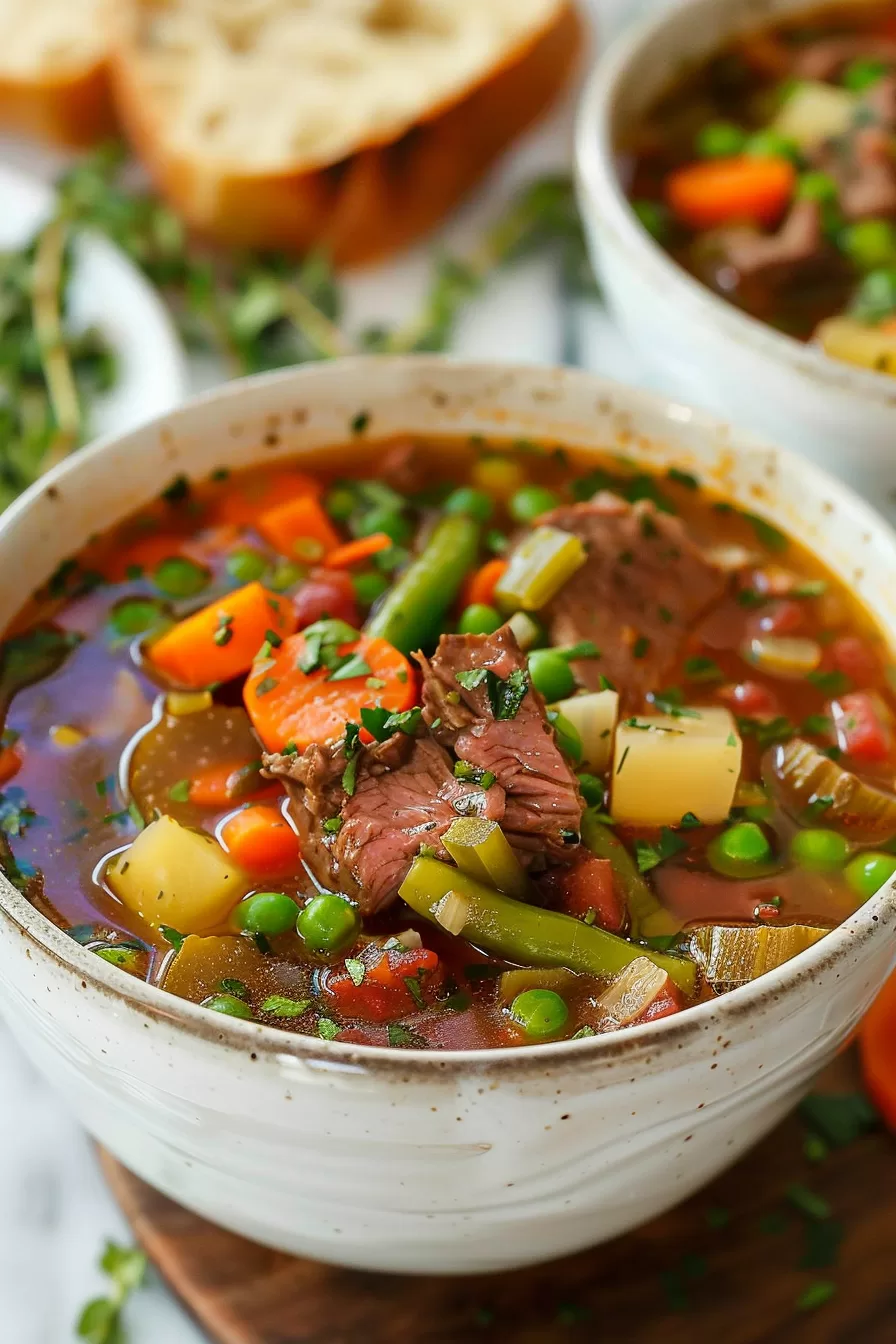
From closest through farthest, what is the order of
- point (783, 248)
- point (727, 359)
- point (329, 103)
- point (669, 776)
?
point (669, 776) → point (727, 359) → point (783, 248) → point (329, 103)

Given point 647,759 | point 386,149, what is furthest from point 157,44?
point 647,759

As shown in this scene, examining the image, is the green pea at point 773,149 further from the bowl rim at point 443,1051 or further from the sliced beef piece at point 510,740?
the bowl rim at point 443,1051

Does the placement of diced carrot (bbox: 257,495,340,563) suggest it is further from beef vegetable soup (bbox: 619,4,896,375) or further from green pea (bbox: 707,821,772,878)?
beef vegetable soup (bbox: 619,4,896,375)

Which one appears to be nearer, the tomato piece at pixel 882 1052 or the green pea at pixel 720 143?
the tomato piece at pixel 882 1052

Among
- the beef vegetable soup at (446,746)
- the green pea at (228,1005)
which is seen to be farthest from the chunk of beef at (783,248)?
the green pea at (228,1005)

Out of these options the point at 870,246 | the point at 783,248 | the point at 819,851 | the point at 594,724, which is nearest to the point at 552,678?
the point at 594,724

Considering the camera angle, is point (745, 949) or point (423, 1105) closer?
point (423, 1105)

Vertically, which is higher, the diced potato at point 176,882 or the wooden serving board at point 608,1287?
the diced potato at point 176,882

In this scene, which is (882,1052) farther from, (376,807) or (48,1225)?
(48,1225)
